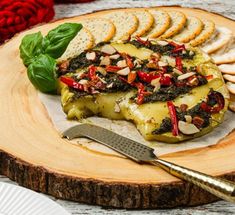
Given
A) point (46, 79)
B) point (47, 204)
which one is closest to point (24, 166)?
point (47, 204)

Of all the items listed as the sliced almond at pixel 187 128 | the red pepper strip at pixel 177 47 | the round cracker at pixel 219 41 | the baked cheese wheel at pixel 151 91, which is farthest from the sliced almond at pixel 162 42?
the sliced almond at pixel 187 128

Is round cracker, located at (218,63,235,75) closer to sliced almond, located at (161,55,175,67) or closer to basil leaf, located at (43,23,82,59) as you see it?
sliced almond, located at (161,55,175,67)

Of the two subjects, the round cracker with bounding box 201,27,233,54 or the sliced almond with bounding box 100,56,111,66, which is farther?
the round cracker with bounding box 201,27,233,54

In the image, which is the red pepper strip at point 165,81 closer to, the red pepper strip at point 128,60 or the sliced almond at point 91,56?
the red pepper strip at point 128,60

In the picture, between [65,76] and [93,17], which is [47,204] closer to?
[65,76]

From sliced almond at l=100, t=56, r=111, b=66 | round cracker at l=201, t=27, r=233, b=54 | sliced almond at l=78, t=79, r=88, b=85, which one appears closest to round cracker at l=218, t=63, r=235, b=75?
round cracker at l=201, t=27, r=233, b=54

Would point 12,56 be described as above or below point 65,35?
below


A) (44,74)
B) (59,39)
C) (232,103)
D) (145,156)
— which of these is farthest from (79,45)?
(145,156)
